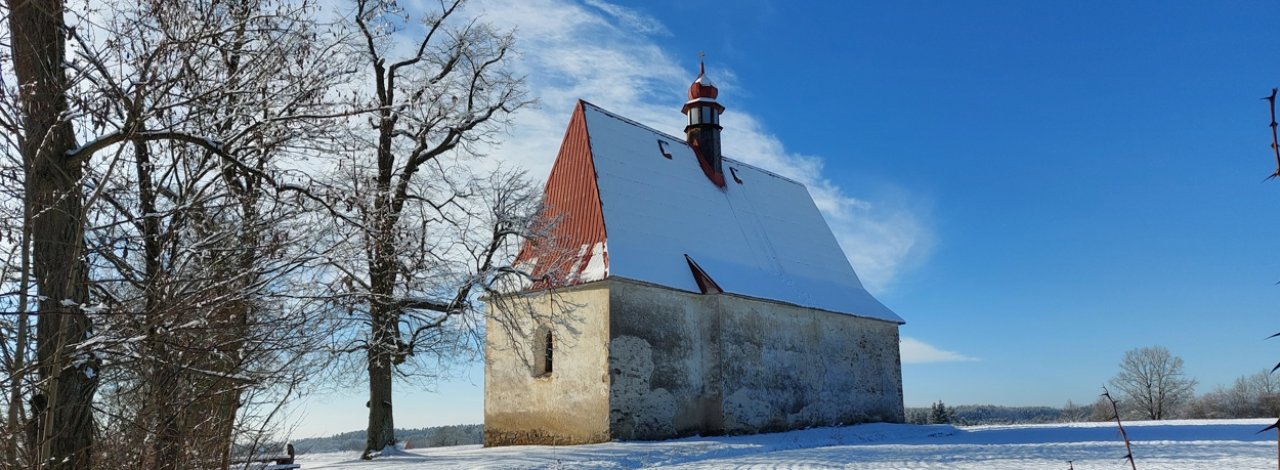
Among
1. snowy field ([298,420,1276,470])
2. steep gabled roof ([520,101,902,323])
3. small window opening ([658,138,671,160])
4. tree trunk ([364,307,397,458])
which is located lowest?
snowy field ([298,420,1276,470])

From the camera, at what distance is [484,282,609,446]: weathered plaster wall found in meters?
19.0

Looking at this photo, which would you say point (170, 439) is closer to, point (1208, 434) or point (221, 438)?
point (221, 438)

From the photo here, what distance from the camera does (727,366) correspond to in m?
20.9

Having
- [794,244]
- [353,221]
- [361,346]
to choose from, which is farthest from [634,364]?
[353,221]

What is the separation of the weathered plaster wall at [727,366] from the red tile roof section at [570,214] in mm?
1423

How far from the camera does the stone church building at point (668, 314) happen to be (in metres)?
19.3

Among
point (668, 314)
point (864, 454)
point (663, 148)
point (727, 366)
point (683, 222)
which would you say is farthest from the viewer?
point (663, 148)

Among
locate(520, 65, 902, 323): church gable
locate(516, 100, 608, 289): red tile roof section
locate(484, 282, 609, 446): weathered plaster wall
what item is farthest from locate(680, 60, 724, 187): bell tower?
locate(484, 282, 609, 446): weathered plaster wall

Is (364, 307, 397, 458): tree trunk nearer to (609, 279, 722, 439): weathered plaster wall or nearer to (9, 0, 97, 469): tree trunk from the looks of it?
(609, 279, 722, 439): weathered plaster wall

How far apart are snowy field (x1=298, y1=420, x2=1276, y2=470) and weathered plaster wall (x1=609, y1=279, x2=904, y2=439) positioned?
2.97 feet

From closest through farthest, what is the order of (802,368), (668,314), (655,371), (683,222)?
(655,371) → (668,314) → (683,222) → (802,368)

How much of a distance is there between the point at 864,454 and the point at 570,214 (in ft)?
29.1

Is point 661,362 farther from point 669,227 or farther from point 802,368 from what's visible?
point 802,368

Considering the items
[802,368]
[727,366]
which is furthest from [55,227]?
[802,368]
